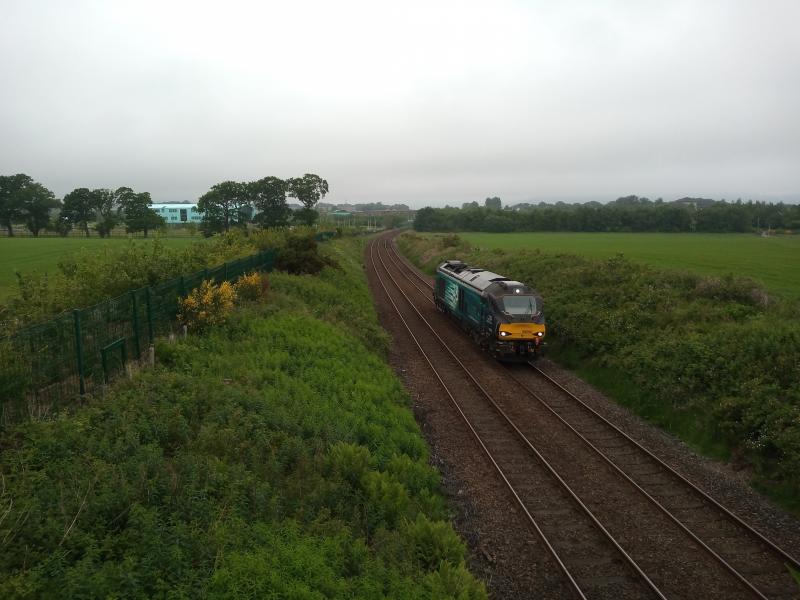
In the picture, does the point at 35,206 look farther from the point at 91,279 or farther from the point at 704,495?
the point at 704,495

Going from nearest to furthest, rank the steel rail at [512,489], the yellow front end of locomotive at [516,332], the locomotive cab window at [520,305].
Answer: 1. the steel rail at [512,489]
2. the yellow front end of locomotive at [516,332]
3. the locomotive cab window at [520,305]

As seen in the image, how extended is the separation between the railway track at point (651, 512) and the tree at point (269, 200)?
2330 inches

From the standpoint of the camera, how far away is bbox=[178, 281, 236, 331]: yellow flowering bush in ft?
45.5

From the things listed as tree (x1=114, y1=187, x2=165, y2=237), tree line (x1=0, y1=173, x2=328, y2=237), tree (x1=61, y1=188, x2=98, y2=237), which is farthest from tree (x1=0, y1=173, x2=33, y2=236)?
tree (x1=114, y1=187, x2=165, y2=237)

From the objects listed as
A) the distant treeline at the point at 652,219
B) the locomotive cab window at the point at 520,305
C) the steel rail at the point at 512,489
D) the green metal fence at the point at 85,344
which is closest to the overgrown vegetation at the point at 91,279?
the green metal fence at the point at 85,344

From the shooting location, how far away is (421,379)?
56.9 ft

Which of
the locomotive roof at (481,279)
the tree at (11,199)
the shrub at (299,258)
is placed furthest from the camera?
the tree at (11,199)

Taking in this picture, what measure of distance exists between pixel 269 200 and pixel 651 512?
67.1m

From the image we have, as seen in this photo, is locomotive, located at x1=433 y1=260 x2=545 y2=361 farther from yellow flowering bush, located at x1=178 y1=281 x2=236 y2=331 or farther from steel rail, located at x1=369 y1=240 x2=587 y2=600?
yellow flowering bush, located at x1=178 y1=281 x2=236 y2=331

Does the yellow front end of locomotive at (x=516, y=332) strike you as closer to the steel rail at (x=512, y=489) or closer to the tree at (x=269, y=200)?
the steel rail at (x=512, y=489)

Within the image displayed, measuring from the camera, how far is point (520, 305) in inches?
728

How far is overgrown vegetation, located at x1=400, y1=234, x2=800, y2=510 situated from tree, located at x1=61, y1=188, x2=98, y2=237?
290 feet

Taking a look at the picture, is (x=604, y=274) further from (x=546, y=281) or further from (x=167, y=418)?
(x=167, y=418)

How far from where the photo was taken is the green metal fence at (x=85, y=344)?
8.17 metres
